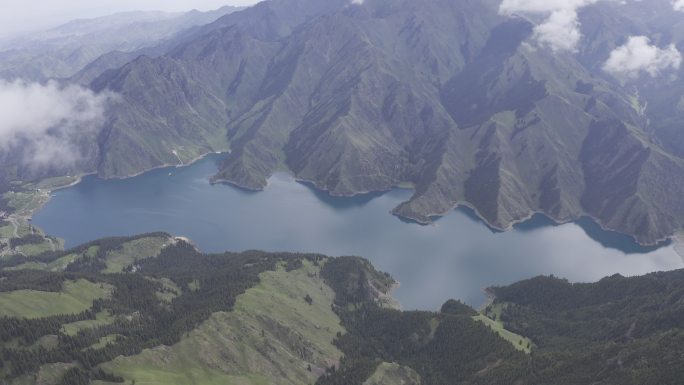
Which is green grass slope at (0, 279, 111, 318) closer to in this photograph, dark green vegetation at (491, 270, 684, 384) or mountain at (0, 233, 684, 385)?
mountain at (0, 233, 684, 385)

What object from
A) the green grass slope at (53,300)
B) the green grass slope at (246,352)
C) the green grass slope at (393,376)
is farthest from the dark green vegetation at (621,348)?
the green grass slope at (53,300)

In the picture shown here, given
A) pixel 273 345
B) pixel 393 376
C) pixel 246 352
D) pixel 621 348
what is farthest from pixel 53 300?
pixel 621 348

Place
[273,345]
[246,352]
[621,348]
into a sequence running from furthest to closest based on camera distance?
[273,345]
[246,352]
[621,348]

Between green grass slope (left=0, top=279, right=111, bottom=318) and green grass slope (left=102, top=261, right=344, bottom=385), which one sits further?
green grass slope (left=0, top=279, right=111, bottom=318)

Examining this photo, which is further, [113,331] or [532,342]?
[532,342]

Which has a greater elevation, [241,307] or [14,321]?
[14,321]

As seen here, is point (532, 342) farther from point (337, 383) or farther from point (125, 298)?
point (125, 298)

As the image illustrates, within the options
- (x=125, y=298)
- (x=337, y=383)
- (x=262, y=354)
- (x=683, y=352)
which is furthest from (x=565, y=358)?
(x=125, y=298)

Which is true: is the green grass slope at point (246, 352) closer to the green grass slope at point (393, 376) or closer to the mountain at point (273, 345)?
the mountain at point (273, 345)

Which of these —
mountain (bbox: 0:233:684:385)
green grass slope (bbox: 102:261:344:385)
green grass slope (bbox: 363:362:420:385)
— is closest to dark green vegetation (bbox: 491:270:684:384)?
mountain (bbox: 0:233:684:385)

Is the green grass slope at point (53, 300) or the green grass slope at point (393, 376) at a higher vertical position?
the green grass slope at point (53, 300)

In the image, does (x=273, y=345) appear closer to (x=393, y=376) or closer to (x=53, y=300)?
(x=393, y=376)
